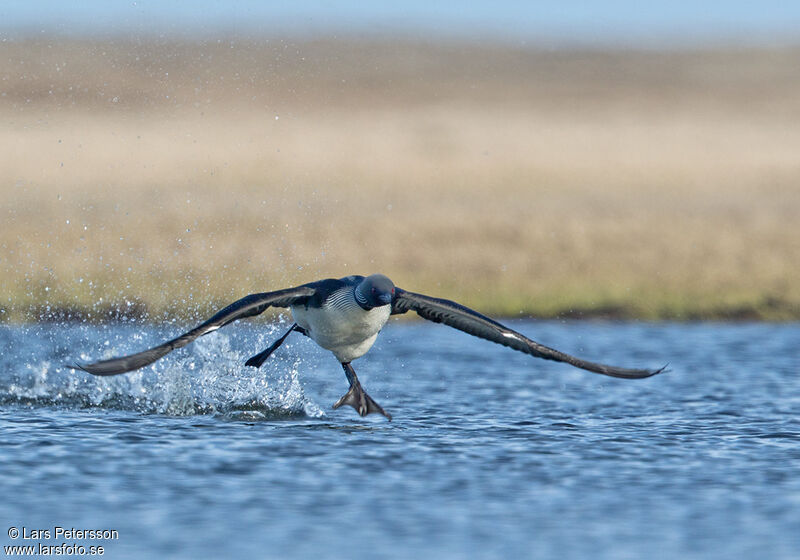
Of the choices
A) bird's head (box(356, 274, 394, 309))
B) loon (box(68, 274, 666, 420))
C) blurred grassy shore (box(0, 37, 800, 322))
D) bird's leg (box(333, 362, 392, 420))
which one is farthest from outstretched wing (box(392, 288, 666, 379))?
blurred grassy shore (box(0, 37, 800, 322))

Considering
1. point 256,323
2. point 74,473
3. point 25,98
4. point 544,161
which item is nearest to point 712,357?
point 256,323

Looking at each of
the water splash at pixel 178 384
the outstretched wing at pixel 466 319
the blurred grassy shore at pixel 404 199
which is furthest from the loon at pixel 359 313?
the blurred grassy shore at pixel 404 199

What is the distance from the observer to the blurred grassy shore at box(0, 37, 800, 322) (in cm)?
2081

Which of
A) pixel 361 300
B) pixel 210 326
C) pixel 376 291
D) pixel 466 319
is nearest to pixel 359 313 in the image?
pixel 361 300

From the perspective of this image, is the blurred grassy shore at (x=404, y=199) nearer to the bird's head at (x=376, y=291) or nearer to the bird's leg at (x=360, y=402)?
the bird's leg at (x=360, y=402)

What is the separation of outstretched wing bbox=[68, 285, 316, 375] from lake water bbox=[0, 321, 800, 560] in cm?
98

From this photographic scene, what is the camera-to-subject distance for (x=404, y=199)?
29.2 metres

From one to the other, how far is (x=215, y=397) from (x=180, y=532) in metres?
4.80

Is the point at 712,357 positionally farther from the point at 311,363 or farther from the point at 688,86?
the point at 688,86

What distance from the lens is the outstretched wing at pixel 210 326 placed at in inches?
384

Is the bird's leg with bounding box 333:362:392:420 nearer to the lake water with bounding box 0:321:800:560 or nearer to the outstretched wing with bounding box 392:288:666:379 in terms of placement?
the lake water with bounding box 0:321:800:560

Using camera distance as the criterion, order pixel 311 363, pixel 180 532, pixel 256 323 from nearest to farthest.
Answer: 1. pixel 180 532
2. pixel 311 363
3. pixel 256 323

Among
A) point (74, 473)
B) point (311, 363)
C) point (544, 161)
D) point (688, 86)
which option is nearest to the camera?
point (74, 473)

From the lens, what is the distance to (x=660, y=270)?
22188mm
